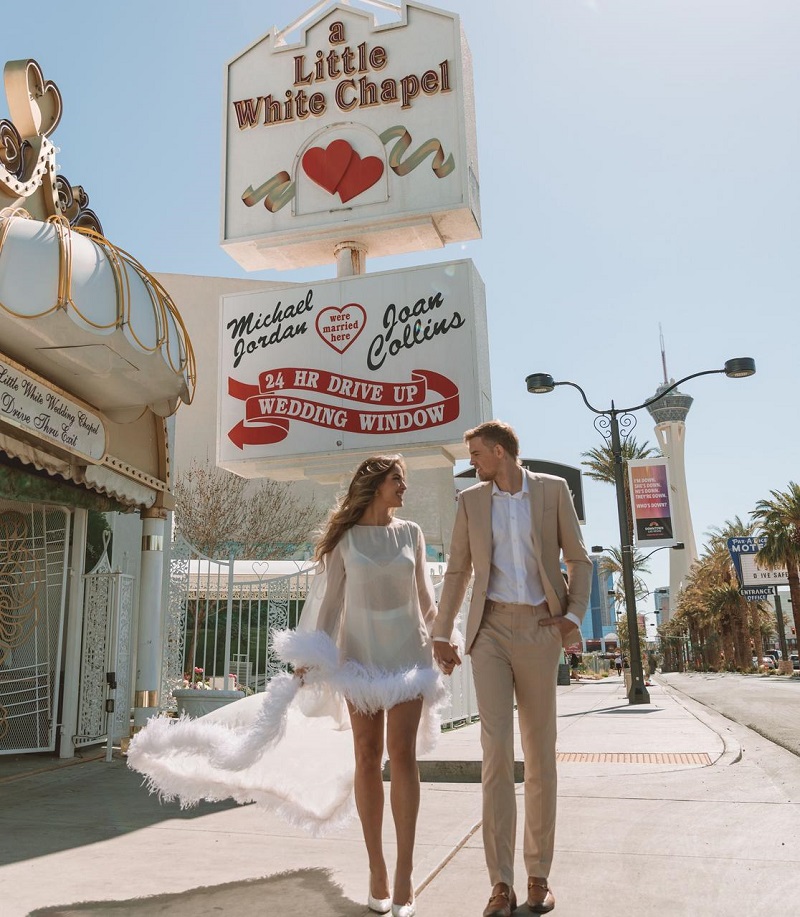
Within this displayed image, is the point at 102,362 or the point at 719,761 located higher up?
the point at 102,362

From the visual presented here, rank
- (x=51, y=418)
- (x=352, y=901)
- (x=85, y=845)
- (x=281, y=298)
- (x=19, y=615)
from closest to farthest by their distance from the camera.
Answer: (x=352, y=901) → (x=85, y=845) → (x=51, y=418) → (x=19, y=615) → (x=281, y=298)

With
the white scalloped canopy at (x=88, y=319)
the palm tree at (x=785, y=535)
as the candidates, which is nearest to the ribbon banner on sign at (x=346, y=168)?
the white scalloped canopy at (x=88, y=319)

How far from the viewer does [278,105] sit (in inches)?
631

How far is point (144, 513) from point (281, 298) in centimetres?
695

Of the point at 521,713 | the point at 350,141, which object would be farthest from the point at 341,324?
the point at 521,713

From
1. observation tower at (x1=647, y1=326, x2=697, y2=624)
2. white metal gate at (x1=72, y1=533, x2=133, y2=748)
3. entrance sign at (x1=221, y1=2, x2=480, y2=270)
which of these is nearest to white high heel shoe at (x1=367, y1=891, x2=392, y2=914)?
white metal gate at (x1=72, y1=533, x2=133, y2=748)

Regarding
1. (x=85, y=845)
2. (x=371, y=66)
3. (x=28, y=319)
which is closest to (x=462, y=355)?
(x=371, y=66)

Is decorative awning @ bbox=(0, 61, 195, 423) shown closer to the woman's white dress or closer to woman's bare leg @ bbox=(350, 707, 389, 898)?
the woman's white dress

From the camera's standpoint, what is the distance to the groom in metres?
3.40

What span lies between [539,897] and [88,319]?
5541 mm

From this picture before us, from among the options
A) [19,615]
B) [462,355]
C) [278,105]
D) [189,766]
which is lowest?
[189,766]

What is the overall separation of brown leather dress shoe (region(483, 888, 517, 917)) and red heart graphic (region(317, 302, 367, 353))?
1190 cm

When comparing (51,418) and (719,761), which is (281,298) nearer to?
(51,418)

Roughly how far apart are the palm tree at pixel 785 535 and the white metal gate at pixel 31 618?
40730 millimetres
